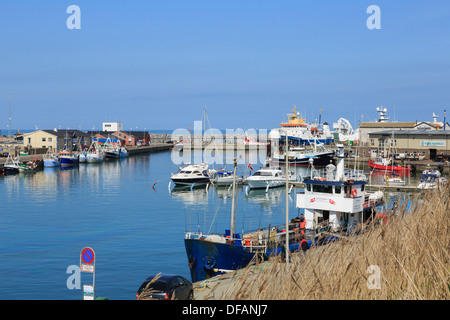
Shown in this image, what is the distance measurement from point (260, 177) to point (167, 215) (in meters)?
21.8

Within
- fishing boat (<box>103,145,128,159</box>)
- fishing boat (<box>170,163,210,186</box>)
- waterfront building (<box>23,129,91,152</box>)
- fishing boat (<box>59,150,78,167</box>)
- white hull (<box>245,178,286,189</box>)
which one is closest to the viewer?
white hull (<box>245,178,286,189</box>)

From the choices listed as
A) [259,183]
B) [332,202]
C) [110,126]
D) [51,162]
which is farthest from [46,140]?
[332,202]

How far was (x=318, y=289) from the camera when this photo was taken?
10.0 m

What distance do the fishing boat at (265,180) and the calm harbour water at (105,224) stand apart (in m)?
1.18

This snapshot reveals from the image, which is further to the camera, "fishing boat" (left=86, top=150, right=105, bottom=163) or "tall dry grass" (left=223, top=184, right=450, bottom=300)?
"fishing boat" (left=86, top=150, right=105, bottom=163)

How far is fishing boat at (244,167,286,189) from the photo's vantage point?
64.8 metres

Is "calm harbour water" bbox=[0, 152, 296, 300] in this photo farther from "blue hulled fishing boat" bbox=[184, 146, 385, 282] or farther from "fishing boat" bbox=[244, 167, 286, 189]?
"blue hulled fishing boat" bbox=[184, 146, 385, 282]

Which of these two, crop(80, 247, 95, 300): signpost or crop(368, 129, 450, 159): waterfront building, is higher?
crop(368, 129, 450, 159): waterfront building

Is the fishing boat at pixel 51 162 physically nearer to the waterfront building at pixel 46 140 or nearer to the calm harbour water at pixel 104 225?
the calm harbour water at pixel 104 225

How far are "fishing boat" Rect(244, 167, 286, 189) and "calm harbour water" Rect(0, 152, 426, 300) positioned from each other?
1.18 m

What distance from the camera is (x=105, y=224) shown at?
135ft

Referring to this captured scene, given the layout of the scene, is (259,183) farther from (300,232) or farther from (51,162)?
(51,162)

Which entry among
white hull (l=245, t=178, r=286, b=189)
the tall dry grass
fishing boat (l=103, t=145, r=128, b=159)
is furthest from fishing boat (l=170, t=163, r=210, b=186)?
the tall dry grass

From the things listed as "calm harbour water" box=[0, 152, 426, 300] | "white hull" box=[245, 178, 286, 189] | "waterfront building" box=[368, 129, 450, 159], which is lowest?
"calm harbour water" box=[0, 152, 426, 300]
